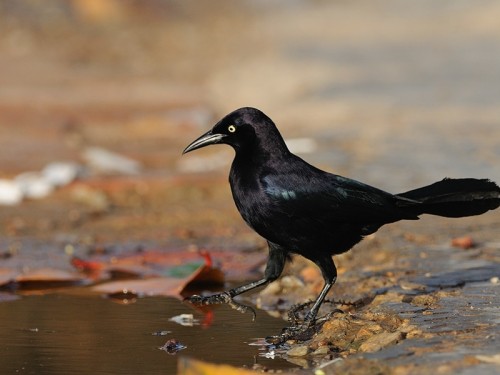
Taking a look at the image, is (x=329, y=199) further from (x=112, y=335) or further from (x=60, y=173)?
(x=60, y=173)

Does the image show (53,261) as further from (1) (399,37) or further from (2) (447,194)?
(1) (399,37)

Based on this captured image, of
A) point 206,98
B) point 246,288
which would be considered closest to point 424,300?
point 246,288

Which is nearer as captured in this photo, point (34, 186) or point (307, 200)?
point (307, 200)

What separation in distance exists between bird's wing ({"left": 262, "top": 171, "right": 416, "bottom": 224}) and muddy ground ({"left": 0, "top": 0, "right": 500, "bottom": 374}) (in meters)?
0.40

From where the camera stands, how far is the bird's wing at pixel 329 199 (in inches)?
176

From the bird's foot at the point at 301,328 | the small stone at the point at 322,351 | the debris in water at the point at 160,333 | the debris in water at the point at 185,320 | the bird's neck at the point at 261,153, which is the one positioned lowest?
the small stone at the point at 322,351

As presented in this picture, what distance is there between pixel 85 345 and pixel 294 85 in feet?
33.9

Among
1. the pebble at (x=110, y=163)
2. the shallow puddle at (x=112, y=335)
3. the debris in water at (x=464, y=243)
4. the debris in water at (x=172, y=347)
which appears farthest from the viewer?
the pebble at (x=110, y=163)

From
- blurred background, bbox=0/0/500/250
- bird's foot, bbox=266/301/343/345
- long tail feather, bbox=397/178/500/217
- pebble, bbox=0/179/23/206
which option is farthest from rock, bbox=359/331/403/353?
pebble, bbox=0/179/23/206

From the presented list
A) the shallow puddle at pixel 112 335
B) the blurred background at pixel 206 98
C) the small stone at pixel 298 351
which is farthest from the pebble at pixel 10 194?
the small stone at pixel 298 351

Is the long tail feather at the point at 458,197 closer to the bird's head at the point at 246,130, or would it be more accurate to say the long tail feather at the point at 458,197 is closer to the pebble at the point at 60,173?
the bird's head at the point at 246,130

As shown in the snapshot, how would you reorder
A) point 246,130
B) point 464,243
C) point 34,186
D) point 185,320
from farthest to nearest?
point 34,186 < point 464,243 < point 185,320 < point 246,130

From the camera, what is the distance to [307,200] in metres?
4.51

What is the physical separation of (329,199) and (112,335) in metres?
1.06
